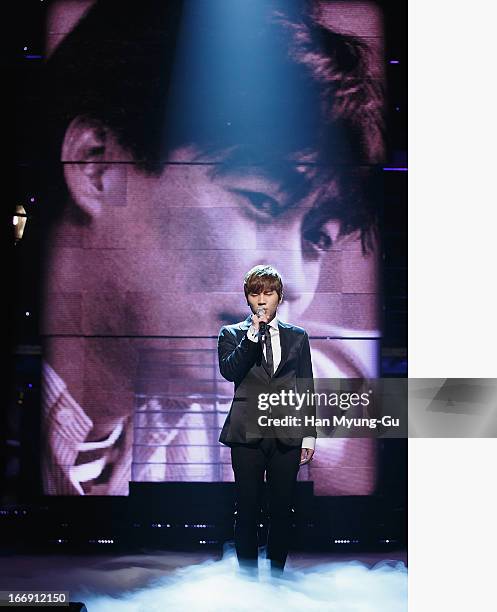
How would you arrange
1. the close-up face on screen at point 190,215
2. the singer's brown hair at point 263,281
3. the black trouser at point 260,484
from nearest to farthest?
1. the black trouser at point 260,484
2. the singer's brown hair at point 263,281
3. the close-up face on screen at point 190,215

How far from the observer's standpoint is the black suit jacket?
2725 mm

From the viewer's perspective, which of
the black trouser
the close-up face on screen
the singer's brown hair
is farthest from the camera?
the close-up face on screen

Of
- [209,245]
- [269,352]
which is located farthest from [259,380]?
[209,245]

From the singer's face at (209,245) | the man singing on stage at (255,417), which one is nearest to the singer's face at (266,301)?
the man singing on stage at (255,417)

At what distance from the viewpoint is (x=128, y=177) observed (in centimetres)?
312

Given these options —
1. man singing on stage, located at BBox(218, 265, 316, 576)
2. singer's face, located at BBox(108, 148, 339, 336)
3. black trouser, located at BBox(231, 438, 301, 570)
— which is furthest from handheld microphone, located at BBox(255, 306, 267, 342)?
black trouser, located at BBox(231, 438, 301, 570)

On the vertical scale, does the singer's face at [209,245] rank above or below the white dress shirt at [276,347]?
above

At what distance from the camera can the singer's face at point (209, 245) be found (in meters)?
3.08

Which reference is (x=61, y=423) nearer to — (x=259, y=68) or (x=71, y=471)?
(x=71, y=471)

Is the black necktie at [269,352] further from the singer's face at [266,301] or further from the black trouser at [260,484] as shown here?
the black trouser at [260,484]

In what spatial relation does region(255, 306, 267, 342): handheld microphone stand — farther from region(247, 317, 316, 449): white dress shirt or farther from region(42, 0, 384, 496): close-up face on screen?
region(42, 0, 384, 496): close-up face on screen

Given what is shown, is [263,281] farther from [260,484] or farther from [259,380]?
[260,484]

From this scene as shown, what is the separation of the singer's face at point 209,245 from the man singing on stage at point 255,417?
0.25 meters
